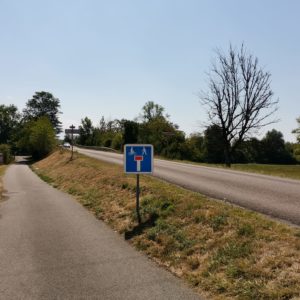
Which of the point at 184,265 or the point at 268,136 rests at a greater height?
the point at 268,136

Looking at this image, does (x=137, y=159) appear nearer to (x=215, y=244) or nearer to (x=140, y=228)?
(x=140, y=228)

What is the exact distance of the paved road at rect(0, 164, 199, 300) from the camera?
18.9 feet

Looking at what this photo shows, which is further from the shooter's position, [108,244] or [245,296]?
[108,244]

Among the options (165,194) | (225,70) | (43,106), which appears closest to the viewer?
(165,194)

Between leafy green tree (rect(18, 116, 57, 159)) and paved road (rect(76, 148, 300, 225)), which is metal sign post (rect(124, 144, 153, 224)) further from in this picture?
leafy green tree (rect(18, 116, 57, 159))

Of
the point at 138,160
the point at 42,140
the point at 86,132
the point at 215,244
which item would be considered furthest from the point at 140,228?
the point at 86,132

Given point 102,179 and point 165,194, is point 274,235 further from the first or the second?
point 102,179

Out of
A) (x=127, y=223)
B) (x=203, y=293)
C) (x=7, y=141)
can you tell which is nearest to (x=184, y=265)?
(x=203, y=293)

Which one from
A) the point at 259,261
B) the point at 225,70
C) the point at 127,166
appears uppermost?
the point at 225,70

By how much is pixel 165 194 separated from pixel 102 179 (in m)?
7.60

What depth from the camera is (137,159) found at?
10250 millimetres

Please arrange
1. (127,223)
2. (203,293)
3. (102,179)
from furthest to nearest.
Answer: (102,179), (127,223), (203,293)

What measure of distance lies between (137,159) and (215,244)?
3.63 metres

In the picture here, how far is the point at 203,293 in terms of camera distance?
18.3ft
